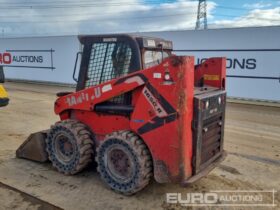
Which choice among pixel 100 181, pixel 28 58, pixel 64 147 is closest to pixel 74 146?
pixel 64 147

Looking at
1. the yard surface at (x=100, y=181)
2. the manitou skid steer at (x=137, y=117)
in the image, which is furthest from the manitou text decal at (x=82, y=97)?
the yard surface at (x=100, y=181)

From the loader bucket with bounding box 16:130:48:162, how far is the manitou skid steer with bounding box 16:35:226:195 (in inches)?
0.7

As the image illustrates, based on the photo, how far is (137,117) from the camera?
12.1 ft

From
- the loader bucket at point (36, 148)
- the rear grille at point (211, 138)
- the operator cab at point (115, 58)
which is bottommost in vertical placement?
the loader bucket at point (36, 148)

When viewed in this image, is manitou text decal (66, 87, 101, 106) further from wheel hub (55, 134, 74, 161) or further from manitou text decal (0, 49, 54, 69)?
manitou text decal (0, 49, 54, 69)

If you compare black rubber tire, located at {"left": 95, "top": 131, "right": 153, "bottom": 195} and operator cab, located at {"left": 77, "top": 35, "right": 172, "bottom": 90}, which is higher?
operator cab, located at {"left": 77, "top": 35, "right": 172, "bottom": 90}

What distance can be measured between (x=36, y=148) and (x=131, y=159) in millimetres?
1950

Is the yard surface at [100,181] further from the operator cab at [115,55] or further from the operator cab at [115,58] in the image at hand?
the operator cab at [115,55]

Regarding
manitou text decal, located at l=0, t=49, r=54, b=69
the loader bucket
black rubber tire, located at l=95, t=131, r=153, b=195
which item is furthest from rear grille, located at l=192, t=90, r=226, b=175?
manitou text decal, located at l=0, t=49, r=54, b=69

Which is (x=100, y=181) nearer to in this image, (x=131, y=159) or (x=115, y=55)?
(x=131, y=159)

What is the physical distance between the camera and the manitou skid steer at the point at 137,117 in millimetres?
3396

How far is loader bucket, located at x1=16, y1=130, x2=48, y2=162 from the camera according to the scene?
185 inches

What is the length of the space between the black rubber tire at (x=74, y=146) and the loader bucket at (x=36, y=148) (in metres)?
0.33

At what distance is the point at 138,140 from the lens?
3656 millimetres
